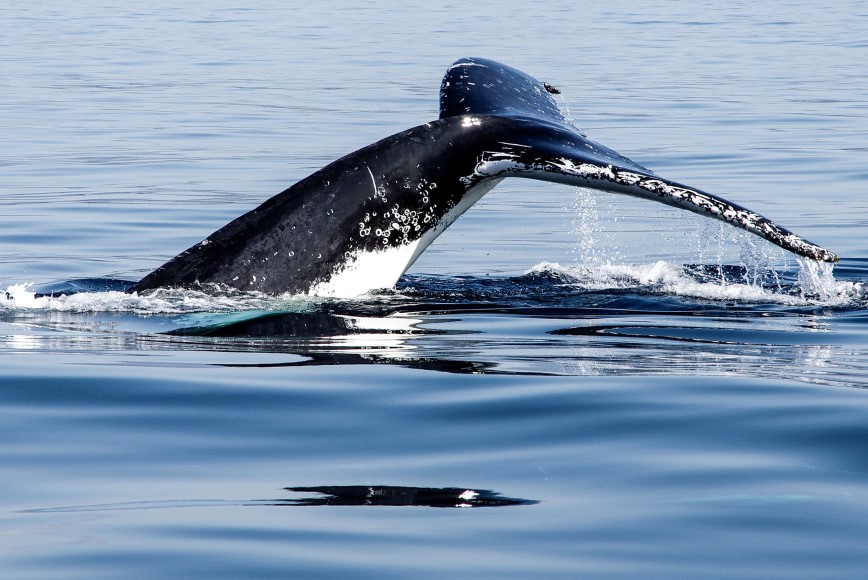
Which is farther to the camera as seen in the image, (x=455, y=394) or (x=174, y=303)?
(x=174, y=303)

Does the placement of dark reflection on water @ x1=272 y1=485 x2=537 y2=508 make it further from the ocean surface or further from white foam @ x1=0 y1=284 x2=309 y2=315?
white foam @ x1=0 y1=284 x2=309 y2=315

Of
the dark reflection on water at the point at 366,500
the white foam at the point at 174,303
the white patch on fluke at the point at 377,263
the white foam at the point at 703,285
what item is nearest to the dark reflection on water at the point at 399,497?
the dark reflection on water at the point at 366,500

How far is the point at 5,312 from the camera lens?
8.81 metres

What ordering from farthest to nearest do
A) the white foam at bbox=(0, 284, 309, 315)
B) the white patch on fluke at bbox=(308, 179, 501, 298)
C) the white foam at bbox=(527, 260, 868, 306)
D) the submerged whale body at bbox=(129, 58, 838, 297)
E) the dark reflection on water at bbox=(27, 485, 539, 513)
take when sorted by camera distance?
the white foam at bbox=(527, 260, 868, 306)
the white patch on fluke at bbox=(308, 179, 501, 298)
the white foam at bbox=(0, 284, 309, 315)
the submerged whale body at bbox=(129, 58, 838, 297)
the dark reflection on water at bbox=(27, 485, 539, 513)

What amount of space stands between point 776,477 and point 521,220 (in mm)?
10729

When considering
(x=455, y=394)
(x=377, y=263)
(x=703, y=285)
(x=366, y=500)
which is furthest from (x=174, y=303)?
(x=366, y=500)

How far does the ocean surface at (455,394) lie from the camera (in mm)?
4227

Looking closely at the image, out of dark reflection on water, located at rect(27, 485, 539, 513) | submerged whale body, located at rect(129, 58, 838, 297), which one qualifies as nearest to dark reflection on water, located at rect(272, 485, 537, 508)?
dark reflection on water, located at rect(27, 485, 539, 513)

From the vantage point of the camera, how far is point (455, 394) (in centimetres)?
625

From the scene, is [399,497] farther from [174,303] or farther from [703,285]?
[703,285]

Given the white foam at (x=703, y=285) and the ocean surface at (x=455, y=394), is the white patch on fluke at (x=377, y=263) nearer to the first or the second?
the ocean surface at (x=455, y=394)

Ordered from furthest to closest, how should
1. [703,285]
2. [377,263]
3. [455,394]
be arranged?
[703,285] → [377,263] → [455,394]

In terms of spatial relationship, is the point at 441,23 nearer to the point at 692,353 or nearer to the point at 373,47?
the point at 373,47

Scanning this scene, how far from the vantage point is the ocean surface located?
423 centimetres
